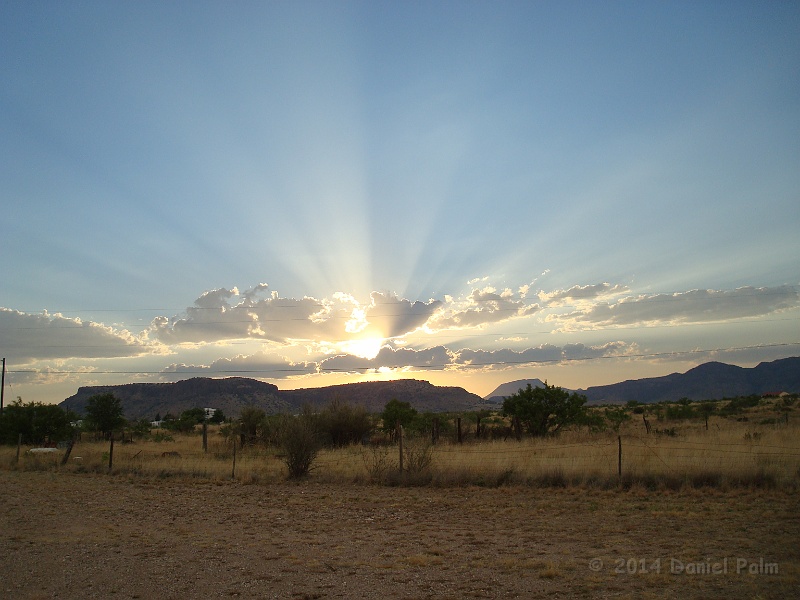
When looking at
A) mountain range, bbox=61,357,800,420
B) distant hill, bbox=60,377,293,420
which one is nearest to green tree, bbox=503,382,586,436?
mountain range, bbox=61,357,800,420

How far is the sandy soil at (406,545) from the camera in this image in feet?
27.0

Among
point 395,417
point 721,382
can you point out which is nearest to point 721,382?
point 721,382

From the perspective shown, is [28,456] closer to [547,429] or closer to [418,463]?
[418,463]

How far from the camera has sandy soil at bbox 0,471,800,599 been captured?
27.0 feet

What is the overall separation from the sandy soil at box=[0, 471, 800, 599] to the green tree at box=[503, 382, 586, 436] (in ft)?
53.3

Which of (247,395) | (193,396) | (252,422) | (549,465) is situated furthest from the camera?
(247,395)

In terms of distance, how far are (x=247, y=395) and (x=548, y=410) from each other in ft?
352

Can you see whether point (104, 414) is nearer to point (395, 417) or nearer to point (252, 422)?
point (252, 422)

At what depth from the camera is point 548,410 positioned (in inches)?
1321

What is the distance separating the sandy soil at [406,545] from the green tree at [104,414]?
3719cm

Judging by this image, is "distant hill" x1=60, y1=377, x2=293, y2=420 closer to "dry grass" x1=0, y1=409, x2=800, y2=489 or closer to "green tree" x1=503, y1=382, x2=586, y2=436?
"green tree" x1=503, y1=382, x2=586, y2=436

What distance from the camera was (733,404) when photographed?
2121 inches

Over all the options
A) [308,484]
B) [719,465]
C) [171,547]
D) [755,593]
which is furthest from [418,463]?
[755,593]

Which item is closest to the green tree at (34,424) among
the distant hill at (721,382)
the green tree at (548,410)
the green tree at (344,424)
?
the green tree at (344,424)
